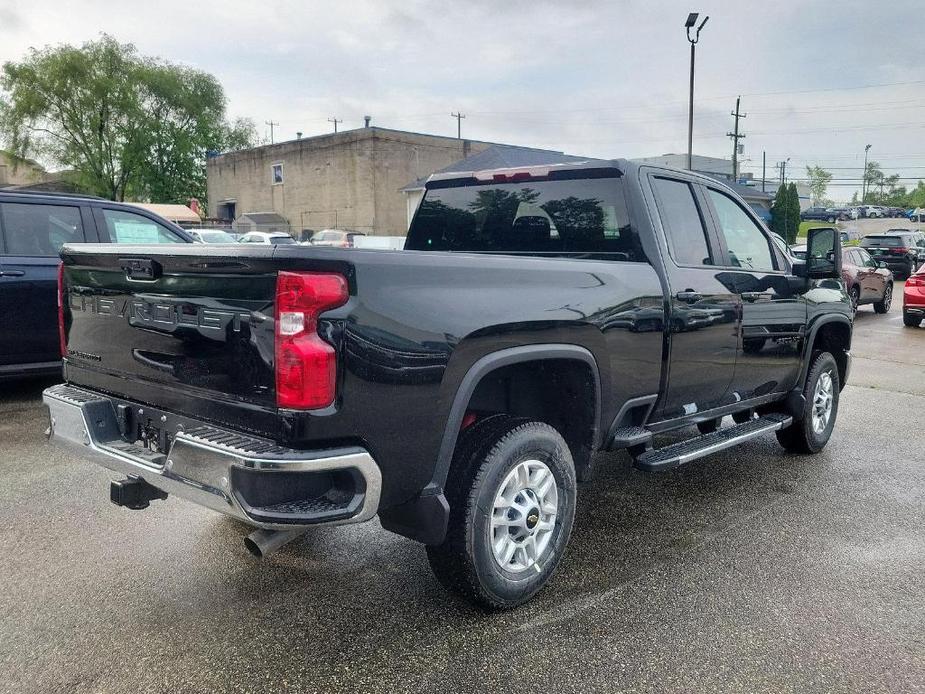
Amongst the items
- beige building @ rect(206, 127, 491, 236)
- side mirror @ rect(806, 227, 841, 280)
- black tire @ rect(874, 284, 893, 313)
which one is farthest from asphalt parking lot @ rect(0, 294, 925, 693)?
beige building @ rect(206, 127, 491, 236)

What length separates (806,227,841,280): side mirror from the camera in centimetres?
503

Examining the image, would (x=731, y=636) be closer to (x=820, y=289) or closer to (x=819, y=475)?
(x=819, y=475)

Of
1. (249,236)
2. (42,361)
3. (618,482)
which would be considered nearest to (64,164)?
(249,236)

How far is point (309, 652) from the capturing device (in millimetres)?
2957

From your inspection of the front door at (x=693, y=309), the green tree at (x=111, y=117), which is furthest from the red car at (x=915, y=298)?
the green tree at (x=111, y=117)

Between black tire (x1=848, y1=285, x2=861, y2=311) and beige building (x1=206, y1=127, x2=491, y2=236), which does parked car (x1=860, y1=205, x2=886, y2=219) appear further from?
black tire (x1=848, y1=285, x2=861, y2=311)

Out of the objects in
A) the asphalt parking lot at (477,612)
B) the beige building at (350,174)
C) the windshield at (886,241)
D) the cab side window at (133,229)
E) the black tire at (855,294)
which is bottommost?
the asphalt parking lot at (477,612)

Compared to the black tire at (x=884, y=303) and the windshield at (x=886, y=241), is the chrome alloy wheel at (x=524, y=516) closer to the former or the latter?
the black tire at (x=884, y=303)

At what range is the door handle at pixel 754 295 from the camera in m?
4.62

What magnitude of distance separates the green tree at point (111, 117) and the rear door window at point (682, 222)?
177 ft

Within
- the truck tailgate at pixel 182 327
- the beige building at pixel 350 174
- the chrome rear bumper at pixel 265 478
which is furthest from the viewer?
the beige building at pixel 350 174

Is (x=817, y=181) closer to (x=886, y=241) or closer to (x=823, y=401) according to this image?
(x=886, y=241)

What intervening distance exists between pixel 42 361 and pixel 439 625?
515 centimetres

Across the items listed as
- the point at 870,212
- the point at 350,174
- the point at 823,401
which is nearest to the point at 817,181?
the point at 870,212
